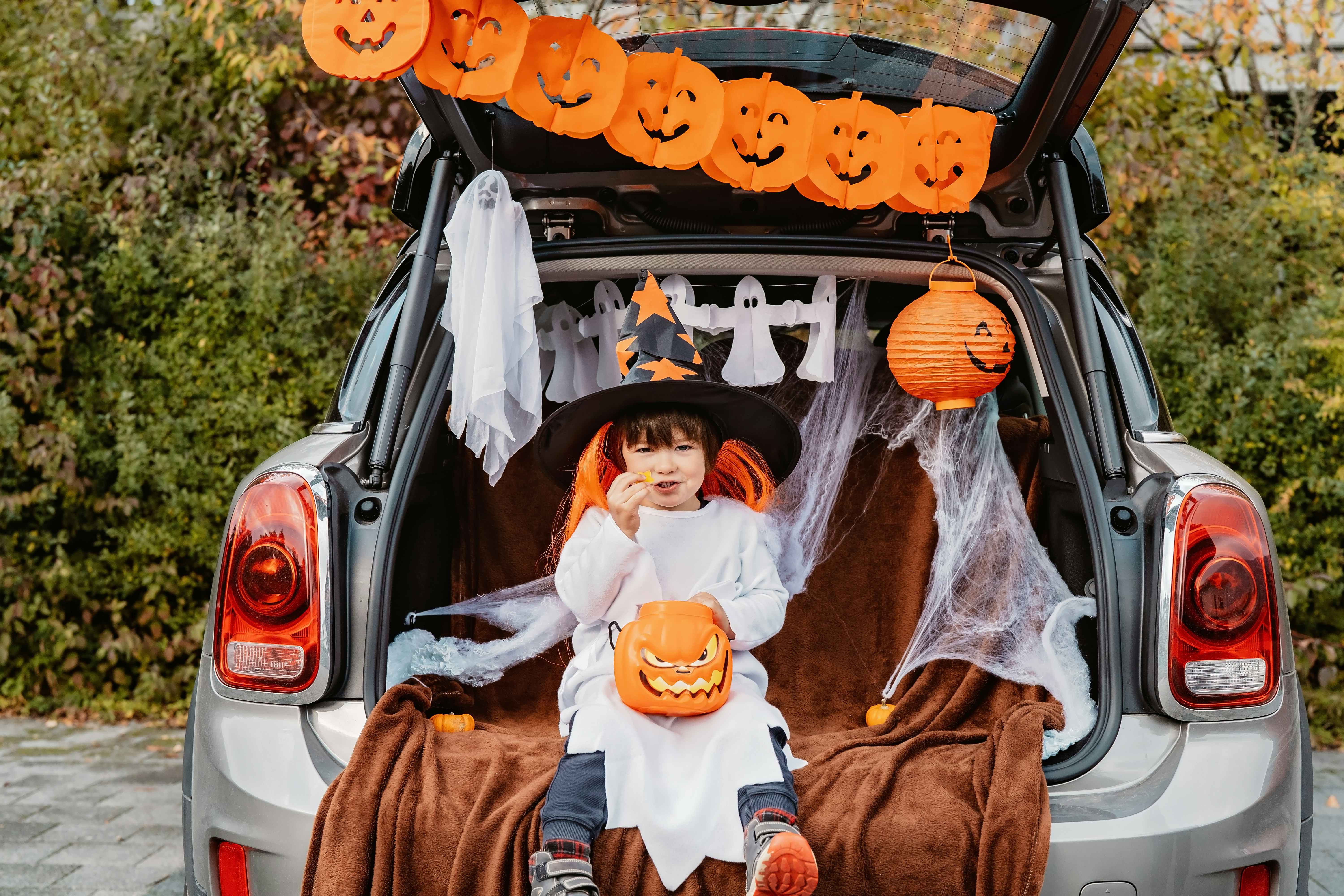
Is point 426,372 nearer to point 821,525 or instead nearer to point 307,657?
point 307,657

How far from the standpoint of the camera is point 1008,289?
8.04ft

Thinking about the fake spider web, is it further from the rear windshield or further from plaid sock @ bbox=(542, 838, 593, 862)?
the rear windshield

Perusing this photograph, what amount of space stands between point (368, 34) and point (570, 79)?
379 millimetres

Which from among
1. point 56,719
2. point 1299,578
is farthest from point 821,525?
point 56,719

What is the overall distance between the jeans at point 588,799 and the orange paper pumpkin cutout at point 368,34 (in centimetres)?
119

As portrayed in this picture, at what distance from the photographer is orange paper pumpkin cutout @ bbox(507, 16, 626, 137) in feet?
6.48

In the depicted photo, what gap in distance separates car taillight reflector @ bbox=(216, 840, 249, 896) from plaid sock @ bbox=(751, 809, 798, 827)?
0.83 meters

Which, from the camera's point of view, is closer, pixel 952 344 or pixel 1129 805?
pixel 1129 805

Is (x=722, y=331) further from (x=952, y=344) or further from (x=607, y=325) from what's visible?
(x=952, y=344)

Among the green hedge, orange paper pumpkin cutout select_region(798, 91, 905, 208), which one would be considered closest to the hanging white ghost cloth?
orange paper pumpkin cutout select_region(798, 91, 905, 208)

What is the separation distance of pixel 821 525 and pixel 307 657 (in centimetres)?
144

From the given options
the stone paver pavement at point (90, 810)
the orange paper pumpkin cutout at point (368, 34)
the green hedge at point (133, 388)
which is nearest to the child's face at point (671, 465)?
the orange paper pumpkin cutout at point (368, 34)

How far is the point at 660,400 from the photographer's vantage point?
2.30 m

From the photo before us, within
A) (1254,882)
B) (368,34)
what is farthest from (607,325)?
(1254,882)
